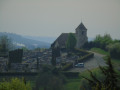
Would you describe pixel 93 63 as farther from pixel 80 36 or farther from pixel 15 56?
pixel 80 36

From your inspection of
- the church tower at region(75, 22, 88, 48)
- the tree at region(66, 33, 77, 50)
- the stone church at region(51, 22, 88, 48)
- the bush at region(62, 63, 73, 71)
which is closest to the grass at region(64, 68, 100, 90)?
the bush at region(62, 63, 73, 71)

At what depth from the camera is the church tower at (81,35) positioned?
261 ft

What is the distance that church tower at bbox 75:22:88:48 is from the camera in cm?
7944

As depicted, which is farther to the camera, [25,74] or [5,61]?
[5,61]

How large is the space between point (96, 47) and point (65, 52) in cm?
1008

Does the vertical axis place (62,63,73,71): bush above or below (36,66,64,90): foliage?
above

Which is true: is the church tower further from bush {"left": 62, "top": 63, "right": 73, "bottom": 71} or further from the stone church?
bush {"left": 62, "top": 63, "right": 73, "bottom": 71}

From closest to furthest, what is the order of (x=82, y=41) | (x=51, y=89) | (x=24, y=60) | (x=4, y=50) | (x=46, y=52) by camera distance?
1. (x=51, y=89)
2. (x=24, y=60)
3. (x=46, y=52)
4. (x=4, y=50)
5. (x=82, y=41)

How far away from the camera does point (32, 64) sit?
55.4 m

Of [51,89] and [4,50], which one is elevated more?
[4,50]

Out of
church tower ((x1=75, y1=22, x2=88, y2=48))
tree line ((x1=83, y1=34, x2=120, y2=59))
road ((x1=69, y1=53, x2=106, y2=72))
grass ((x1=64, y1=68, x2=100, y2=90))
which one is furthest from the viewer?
church tower ((x1=75, y1=22, x2=88, y2=48))

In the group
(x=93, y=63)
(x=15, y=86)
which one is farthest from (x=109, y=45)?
(x=15, y=86)

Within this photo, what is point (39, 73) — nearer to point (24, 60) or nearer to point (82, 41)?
point (24, 60)

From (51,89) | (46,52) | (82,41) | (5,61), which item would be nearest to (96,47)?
(82,41)
